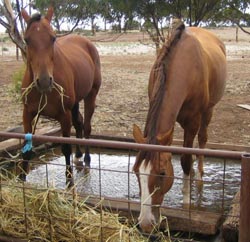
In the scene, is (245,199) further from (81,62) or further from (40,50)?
(81,62)

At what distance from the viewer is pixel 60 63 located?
172 inches

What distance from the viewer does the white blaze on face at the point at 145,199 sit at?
8.87ft

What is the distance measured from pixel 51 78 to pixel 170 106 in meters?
1.19

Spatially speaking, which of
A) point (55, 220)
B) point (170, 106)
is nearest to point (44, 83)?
point (170, 106)

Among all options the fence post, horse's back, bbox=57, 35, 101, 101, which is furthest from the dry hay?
horse's back, bbox=57, 35, 101, 101

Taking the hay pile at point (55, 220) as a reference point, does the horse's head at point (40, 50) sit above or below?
above

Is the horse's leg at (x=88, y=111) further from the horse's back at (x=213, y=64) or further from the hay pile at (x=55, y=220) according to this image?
the hay pile at (x=55, y=220)

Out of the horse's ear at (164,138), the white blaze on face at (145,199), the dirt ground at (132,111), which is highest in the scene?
the horse's ear at (164,138)

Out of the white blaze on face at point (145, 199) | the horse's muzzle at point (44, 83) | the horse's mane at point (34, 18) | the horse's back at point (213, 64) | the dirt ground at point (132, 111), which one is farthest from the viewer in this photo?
the dirt ground at point (132, 111)

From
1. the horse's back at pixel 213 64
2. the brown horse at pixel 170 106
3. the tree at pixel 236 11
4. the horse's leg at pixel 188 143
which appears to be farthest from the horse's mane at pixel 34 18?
the tree at pixel 236 11

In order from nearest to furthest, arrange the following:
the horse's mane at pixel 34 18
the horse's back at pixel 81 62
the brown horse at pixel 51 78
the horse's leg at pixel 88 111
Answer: the brown horse at pixel 51 78 → the horse's mane at pixel 34 18 → the horse's back at pixel 81 62 → the horse's leg at pixel 88 111

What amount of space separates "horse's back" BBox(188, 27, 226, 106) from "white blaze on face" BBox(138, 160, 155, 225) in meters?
2.12

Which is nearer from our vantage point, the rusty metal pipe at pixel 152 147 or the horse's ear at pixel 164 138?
the rusty metal pipe at pixel 152 147

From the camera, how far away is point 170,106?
3.28 m
